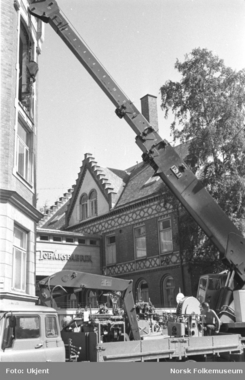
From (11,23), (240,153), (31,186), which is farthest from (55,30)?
(240,153)

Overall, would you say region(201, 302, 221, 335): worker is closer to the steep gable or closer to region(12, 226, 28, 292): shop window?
region(12, 226, 28, 292): shop window

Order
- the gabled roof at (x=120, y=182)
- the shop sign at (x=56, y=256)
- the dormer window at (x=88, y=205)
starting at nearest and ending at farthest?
Answer: the shop sign at (x=56, y=256)
the gabled roof at (x=120, y=182)
the dormer window at (x=88, y=205)

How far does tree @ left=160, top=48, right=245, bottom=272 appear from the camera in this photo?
66.8 ft

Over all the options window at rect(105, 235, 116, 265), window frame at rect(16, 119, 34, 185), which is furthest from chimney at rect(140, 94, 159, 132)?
window frame at rect(16, 119, 34, 185)

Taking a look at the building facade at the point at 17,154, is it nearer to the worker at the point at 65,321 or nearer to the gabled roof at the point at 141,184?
the worker at the point at 65,321

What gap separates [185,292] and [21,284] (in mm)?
12118

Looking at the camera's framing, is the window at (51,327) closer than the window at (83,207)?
Yes

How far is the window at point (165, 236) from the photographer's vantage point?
89.1ft

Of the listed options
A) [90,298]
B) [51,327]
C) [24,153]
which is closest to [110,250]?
[90,298]

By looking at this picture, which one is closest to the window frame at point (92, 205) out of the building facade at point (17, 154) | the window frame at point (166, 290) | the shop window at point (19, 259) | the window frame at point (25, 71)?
the window frame at point (166, 290)

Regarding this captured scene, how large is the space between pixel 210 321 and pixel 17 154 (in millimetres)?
8656

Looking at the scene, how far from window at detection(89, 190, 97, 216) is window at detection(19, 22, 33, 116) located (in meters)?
16.3

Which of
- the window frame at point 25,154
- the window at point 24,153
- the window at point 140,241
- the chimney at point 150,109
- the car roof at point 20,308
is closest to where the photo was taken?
the car roof at point 20,308
